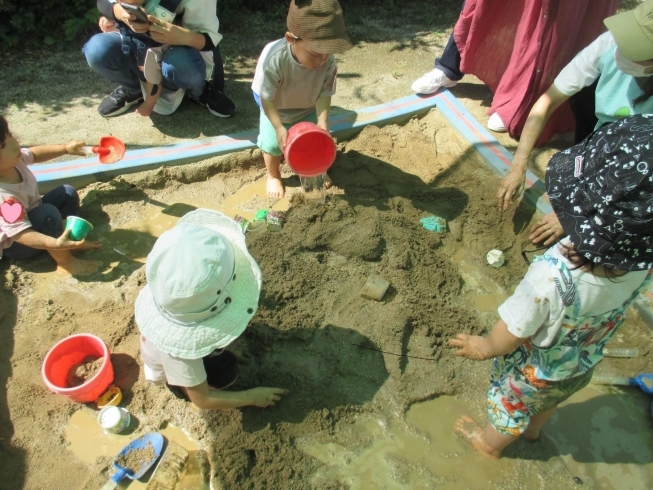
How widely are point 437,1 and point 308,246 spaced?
415 centimetres

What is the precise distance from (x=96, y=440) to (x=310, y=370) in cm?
96

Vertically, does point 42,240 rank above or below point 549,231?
below

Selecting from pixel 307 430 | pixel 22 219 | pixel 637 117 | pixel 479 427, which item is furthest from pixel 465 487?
pixel 22 219

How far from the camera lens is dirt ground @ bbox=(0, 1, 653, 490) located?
2.05 metres

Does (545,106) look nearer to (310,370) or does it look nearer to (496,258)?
(496,258)

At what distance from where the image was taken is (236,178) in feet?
10.7

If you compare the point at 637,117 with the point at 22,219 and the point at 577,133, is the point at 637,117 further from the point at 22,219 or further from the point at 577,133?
the point at 22,219

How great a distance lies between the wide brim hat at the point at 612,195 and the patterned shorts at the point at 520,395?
0.53 metres

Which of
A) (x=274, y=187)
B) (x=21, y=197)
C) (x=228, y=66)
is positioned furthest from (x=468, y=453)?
(x=228, y=66)

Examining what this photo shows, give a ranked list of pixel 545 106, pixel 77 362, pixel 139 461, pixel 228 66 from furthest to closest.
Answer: pixel 228 66 < pixel 545 106 < pixel 77 362 < pixel 139 461

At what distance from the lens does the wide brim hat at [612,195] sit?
1177 mm

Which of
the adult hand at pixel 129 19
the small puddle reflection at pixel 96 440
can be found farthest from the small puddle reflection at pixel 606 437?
the adult hand at pixel 129 19

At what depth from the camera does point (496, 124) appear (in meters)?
3.43

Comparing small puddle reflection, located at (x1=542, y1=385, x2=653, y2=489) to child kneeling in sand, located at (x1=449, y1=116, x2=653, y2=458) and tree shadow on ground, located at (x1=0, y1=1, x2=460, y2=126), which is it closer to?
child kneeling in sand, located at (x1=449, y1=116, x2=653, y2=458)
